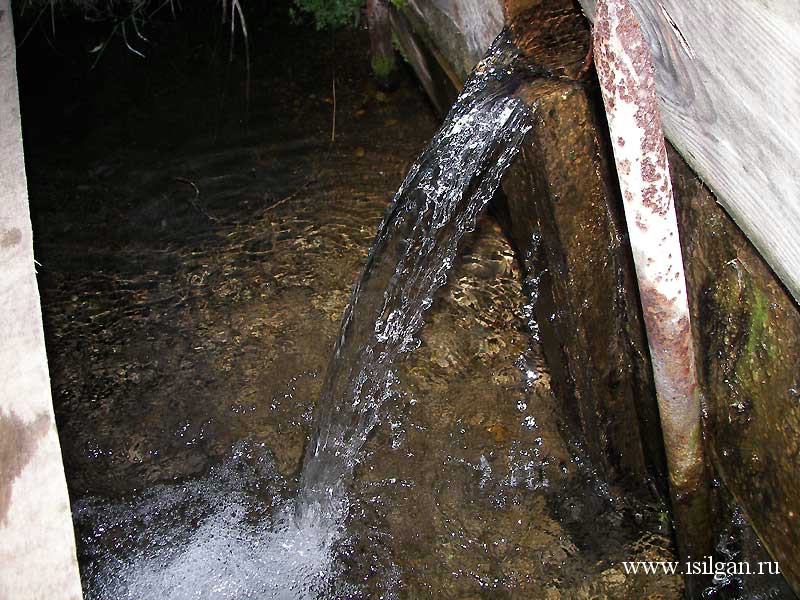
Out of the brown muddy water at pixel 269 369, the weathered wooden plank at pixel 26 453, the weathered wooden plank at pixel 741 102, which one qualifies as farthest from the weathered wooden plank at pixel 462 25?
the weathered wooden plank at pixel 26 453

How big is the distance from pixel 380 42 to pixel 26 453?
3609mm

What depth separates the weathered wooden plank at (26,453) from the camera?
1494mm

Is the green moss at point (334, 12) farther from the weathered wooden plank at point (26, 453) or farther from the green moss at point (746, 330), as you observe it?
the green moss at point (746, 330)

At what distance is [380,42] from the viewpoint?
465 cm

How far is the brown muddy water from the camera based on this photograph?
2.65m

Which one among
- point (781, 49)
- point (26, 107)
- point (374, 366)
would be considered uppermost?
point (781, 49)

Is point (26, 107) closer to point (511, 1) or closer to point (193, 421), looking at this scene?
point (193, 421)

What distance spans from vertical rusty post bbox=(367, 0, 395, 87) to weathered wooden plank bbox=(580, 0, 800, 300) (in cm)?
283

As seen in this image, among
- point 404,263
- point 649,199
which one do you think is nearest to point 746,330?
point 649,199

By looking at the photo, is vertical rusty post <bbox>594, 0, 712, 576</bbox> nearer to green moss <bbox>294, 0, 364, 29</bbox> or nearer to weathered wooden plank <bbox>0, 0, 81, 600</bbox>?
weathered wooden plank <bbox>0, 0, 81, 600</bbox>

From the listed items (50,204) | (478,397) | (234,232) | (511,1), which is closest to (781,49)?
(511,1)

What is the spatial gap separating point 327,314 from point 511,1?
156cm

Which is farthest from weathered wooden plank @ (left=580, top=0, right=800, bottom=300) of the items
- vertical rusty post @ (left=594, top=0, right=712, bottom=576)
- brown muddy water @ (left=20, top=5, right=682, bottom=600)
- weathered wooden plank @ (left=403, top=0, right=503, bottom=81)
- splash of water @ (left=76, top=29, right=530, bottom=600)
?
brown muddy water @ (left=20, top=5, right=682, bottom=600)

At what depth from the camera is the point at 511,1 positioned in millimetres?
2668
